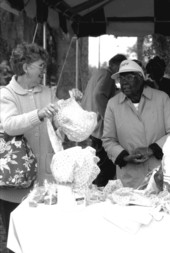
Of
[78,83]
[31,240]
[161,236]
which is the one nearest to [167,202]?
[161,236]

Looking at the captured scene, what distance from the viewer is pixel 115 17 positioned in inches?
229

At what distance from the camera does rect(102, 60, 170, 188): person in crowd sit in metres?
3.37

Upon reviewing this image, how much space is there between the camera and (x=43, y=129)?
3.18 metres

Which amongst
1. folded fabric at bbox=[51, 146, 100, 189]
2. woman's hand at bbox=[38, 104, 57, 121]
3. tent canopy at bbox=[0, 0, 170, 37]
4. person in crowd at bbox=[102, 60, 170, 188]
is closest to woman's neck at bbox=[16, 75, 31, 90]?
woman's hand at bbox=[38, 104, 57, 121]

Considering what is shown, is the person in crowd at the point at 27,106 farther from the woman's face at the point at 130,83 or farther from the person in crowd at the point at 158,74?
the person in crowd at the point at 158,74

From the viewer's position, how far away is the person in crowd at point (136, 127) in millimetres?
3369

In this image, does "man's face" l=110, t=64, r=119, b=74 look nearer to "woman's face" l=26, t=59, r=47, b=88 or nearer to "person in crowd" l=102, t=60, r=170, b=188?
"person in crowd" l=102, t=60, r=170, b=188

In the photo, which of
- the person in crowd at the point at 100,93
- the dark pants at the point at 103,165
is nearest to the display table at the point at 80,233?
the person in crowd at the point at 100,93

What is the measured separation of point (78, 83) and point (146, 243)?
505 cm

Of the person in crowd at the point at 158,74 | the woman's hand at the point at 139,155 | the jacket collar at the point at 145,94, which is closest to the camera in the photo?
the woman's hand at the point at 139,155

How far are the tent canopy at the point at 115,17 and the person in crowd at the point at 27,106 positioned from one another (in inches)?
80.3

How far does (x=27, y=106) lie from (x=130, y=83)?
0.75m

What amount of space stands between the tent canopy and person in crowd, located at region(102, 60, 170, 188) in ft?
6.21

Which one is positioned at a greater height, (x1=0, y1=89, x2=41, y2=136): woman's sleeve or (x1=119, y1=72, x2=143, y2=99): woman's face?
(x1=119, y1=72, x2=143, y2=99): woman's face
